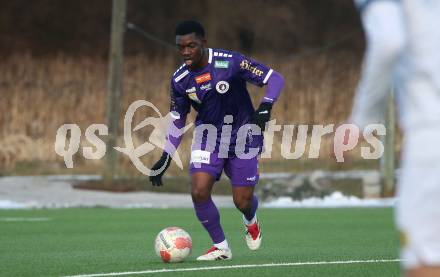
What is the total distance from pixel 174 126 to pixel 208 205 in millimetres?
788

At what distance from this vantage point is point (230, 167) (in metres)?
10.6

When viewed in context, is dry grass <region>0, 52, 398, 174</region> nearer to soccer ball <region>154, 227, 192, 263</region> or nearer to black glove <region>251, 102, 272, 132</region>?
soccer ball <region>154, 227, 192, 263</region>

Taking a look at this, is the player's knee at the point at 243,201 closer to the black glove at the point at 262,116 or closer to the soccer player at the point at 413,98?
the black glove at the point at 262,116

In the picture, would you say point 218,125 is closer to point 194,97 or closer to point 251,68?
point 194,97

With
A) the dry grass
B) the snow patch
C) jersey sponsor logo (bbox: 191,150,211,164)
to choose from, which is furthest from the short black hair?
the dry grass

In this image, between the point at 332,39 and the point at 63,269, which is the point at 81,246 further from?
the point at 332,39

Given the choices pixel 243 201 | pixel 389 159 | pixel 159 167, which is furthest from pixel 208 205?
pixel 389 159

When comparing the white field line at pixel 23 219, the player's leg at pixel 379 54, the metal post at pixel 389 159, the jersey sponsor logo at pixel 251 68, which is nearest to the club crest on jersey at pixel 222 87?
the jersey sponsor logo at pixel 251 68

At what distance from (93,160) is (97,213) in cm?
726

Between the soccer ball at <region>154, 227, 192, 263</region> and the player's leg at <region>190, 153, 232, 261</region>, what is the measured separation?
0.85ft

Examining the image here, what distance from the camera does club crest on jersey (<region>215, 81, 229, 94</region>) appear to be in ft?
34.1

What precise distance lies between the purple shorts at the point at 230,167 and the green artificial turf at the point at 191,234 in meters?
0.66

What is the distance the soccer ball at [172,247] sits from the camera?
9.91m

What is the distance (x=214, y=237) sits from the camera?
10.3 m
